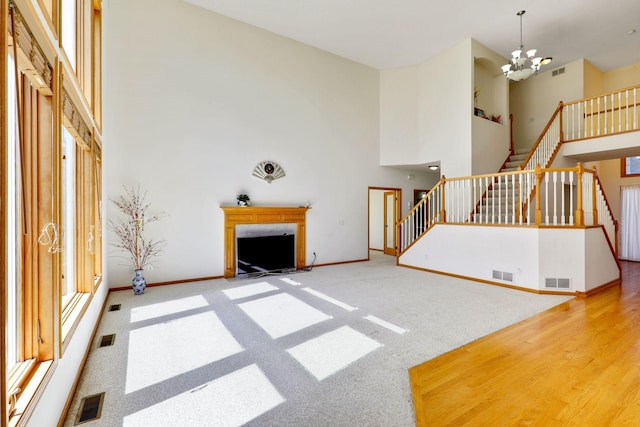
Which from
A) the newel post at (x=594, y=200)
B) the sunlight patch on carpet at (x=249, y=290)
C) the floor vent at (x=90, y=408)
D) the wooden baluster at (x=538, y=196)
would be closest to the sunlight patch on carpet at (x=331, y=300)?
the sunlight patch on carpet at (x=249, y=290)

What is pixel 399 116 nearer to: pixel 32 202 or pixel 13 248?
pixel 32 202

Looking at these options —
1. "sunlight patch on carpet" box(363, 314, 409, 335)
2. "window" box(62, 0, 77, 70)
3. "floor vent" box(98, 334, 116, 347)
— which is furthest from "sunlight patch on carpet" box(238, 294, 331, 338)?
"window" box(62, 0, 77, 70)

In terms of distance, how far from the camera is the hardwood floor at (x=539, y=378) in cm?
191

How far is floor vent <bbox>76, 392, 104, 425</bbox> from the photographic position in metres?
1.91

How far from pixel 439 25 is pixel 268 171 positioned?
496cm

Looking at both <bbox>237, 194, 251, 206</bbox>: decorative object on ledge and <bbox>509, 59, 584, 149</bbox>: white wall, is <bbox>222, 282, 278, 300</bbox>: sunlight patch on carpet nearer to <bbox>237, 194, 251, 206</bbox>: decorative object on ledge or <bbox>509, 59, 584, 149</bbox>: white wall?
<bbox>237, 194, 251, 206</bbox>: decorative object on ledge

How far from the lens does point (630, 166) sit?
838cm

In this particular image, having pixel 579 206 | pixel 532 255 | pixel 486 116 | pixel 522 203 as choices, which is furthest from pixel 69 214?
pixel 486 116

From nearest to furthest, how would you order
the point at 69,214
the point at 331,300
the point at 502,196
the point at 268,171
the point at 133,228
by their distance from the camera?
the point at 69,214 → the point at 331,300 → the point at 133,228 → the point at 268,171 → the point at 502,196

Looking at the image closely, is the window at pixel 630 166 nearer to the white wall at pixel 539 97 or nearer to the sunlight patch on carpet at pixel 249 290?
the white wall at pixel 539 97

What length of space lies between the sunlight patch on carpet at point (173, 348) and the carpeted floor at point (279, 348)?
12 millimetres

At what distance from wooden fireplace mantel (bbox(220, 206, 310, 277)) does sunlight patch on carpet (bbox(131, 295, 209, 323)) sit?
147cm

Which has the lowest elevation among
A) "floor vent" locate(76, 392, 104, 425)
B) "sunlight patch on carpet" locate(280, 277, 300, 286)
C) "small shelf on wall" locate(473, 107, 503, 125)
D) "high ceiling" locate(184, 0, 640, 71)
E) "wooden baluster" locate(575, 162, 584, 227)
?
"floor vent" locate(76, 392, 104, 425)

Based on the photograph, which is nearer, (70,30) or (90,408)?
(90,408)
